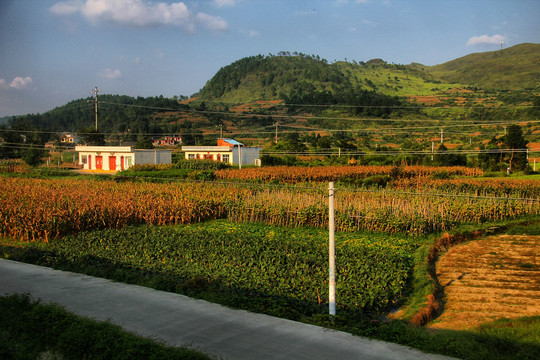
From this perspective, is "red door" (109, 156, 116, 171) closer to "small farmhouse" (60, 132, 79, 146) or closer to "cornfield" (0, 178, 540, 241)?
"cornfield" (0, 178, 540, 241)

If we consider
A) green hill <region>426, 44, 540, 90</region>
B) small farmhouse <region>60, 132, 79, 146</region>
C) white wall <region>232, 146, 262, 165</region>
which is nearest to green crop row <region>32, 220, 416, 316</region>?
white wall <region>232, 146, 262, 165</region>

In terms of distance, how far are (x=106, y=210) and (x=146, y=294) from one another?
1046 cm

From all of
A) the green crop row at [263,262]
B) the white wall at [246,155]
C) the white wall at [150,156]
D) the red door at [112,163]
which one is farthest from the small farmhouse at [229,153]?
the green crop row at [263,262]

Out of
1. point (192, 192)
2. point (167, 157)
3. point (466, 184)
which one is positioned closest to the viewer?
point (192, 192)

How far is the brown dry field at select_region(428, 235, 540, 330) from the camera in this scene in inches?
349

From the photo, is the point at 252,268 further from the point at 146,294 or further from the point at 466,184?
the point at 466,184

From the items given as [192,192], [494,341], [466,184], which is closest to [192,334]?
[494,341]

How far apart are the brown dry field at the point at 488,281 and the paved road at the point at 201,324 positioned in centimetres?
314

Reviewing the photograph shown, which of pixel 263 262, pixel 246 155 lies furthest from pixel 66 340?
pixel 246 155

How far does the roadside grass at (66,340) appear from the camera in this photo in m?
5.20

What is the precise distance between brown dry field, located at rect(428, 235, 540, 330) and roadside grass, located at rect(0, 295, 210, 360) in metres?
5.16

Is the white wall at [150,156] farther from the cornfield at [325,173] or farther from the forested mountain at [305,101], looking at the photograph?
the cornfield at [325,173]

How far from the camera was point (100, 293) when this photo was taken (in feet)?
26.0

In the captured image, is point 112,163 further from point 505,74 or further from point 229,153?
point 505,74
